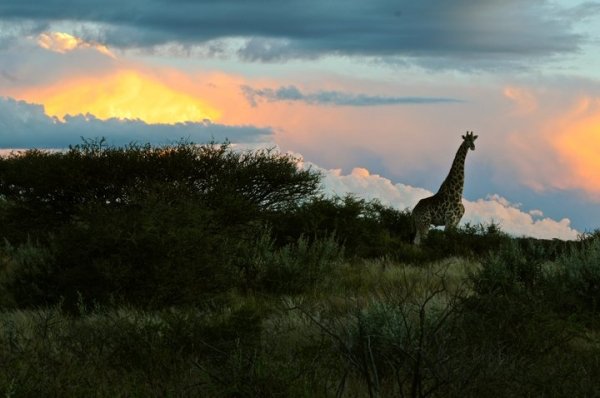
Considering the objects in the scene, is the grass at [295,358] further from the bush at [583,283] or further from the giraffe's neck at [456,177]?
the giraffe's neck at [456,177]

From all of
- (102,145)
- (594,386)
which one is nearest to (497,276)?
(594,386)

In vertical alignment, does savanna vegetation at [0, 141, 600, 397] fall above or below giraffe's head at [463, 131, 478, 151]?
below

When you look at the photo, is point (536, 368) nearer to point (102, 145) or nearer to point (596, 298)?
point (596, 298)

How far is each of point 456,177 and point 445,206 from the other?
0.99 meters

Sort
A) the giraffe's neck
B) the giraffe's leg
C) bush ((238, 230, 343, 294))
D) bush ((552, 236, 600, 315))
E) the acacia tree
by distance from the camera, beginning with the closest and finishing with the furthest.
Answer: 1. bush ((552, 236, 600, 315))
2. bush ((238, 230, 343, 294))
3. the acacia tree
4. the giraffe's leg
5. the giraffe's neck

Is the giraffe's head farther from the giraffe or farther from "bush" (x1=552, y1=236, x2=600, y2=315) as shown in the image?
"bush" (x1=552, y1=236, x2=600, y2=315)

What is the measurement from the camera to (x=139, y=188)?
15773 mm

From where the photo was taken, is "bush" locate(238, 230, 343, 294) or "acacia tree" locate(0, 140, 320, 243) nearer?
"bush" locate(238, 230, 343, 294)

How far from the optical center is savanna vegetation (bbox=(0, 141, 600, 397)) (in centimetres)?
608

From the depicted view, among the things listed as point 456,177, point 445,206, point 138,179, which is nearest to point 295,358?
point 138,179

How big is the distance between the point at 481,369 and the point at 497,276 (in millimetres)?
4729

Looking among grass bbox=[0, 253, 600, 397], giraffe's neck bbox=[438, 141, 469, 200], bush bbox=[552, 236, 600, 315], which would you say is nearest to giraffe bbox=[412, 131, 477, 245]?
giraffe's neck bbox=[438, 141, 469, 200]

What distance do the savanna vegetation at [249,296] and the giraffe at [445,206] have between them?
0.84 m

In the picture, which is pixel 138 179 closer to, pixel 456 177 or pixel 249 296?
pixel 249 296
